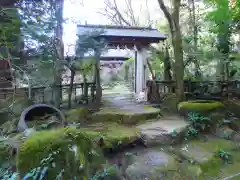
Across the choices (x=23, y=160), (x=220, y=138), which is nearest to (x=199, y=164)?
(x=220, y=138)

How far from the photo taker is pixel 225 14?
8094 millimetres

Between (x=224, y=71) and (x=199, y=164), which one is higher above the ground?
(x=224, y=71)

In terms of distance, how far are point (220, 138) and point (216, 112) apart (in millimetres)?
886

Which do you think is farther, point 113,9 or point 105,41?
point 113,9

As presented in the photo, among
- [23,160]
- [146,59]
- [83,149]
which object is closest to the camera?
[23,160]

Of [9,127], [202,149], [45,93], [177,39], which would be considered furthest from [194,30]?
[9,127]

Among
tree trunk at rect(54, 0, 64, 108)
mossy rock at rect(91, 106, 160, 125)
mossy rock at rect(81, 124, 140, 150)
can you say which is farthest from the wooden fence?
mossy rock at rect(81, 124, 140, 150)

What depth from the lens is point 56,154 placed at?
2.80 m

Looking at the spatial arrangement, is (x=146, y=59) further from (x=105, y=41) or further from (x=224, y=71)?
(x=224, y=71)

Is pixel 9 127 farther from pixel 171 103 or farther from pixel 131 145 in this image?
pixel 171 103

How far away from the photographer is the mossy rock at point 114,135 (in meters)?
4.55

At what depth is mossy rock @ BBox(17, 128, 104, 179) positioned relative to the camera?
2.76 m

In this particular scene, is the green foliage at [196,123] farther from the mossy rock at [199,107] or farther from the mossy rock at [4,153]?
the mossy rock at [4,153]

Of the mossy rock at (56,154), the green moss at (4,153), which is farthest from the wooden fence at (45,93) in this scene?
the mossy rock at (56,154)
